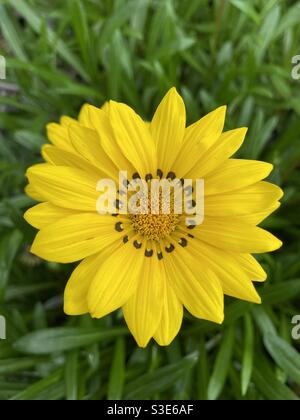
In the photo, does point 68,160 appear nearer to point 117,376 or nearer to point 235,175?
point 235,175

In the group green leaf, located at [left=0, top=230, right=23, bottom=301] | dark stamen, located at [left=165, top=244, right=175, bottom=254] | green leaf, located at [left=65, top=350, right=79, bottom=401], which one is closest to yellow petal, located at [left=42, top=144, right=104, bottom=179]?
dark stamen, located at [left=165, top=244, right=175, bottom=254]

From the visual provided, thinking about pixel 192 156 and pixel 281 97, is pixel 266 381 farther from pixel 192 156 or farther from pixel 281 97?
pixel 281 97

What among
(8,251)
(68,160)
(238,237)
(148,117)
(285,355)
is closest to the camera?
(238,237)

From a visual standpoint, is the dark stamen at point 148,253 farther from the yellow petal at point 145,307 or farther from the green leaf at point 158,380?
the green leaf at point 158,380

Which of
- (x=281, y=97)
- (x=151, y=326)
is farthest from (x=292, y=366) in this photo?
(x=281, y=97)

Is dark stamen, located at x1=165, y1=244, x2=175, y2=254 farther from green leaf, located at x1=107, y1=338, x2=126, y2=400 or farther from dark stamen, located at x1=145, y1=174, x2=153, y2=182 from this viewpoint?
green leaf, located at x1=107, y1=338, x2=126, y2=400

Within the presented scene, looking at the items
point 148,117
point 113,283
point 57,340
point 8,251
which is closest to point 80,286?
point 113,283
